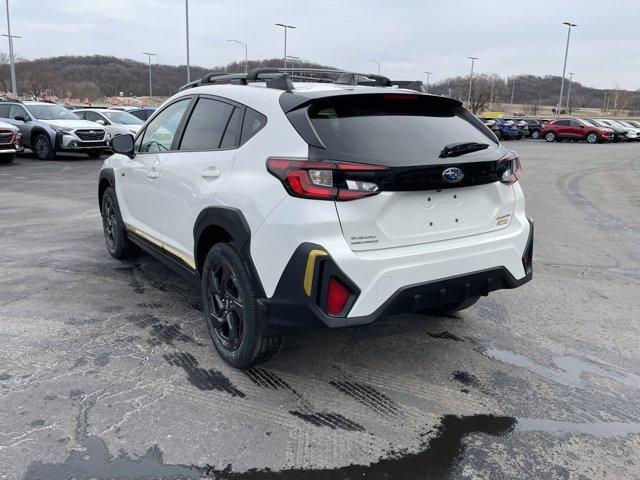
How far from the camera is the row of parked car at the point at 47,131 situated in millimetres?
15805

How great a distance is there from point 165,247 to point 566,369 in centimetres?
310

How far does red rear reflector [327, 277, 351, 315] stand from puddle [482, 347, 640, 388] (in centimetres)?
152

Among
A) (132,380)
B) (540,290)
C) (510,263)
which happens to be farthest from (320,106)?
(540,290)

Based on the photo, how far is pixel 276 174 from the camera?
9.82ft

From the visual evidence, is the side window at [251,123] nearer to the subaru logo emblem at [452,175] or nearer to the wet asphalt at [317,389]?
the subaru logo emblem at [452,175]

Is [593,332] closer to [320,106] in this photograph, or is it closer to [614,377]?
[614,377]

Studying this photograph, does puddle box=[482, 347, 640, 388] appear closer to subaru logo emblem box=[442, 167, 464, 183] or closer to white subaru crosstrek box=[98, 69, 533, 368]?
white subaru crosstrek box=[98, 69, 533, 368]

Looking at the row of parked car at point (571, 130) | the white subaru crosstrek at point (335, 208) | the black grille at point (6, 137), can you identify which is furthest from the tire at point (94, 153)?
the row of parked car at point (571, 130)

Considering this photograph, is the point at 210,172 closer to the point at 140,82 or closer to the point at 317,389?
the point at 317,389

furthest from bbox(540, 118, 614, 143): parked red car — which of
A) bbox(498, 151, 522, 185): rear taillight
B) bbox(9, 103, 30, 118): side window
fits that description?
bbox(498, 151, 522, 185): rear taillight

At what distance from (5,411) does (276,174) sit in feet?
6.50

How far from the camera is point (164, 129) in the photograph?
464cm

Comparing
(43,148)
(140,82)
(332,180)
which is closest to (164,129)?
(332,180)

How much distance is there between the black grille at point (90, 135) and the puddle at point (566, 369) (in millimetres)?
16078
